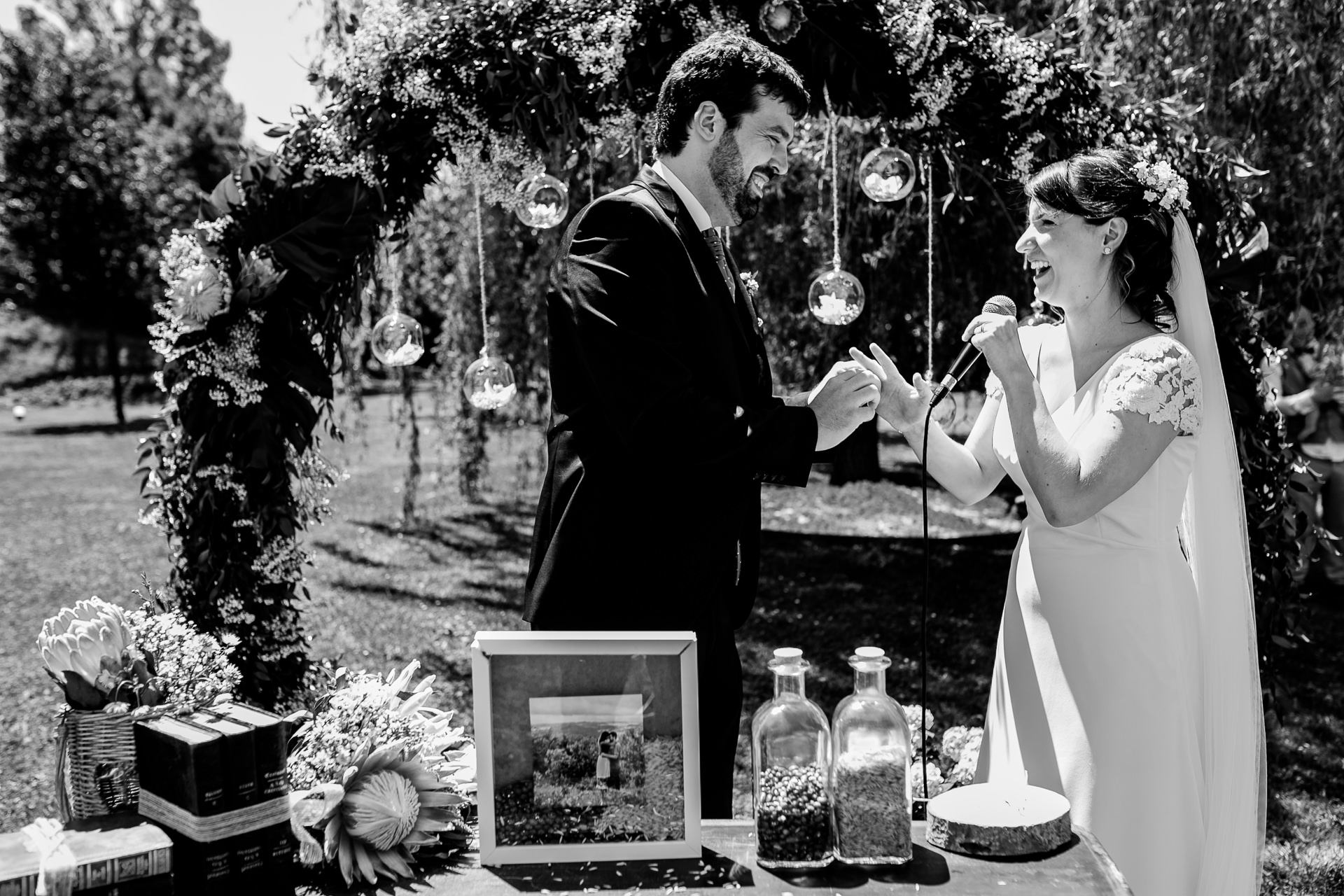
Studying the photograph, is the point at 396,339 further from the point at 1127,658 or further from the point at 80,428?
the point at 80,428

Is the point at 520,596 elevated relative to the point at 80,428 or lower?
lower

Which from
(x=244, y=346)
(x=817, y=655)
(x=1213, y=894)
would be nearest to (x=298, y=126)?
(x=244, y=346)

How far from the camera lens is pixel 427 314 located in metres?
14.6

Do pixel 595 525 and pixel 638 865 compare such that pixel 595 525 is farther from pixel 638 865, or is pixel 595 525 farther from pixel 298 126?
pixel 298 126

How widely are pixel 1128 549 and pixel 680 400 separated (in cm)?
117

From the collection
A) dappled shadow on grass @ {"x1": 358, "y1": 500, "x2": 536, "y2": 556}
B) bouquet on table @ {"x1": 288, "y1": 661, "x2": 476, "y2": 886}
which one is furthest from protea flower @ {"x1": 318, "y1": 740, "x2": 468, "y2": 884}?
dappled shadow on grass @ {"x1": 358, "y1": 500, "x2": 536, "y2": 556}

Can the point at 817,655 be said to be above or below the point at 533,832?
below

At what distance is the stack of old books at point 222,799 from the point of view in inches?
69.9

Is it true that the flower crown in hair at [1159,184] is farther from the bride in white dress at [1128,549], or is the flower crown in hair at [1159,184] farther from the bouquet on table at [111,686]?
the bouquet on table at [111,686]

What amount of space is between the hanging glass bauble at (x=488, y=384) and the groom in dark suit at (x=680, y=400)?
192cm

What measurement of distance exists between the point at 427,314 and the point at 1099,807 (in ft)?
42.2

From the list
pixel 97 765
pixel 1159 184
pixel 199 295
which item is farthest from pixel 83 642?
pixel 1159 184

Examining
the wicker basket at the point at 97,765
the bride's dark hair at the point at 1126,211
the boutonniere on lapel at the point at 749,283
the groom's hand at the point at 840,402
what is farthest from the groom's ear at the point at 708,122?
the wicker basket at the point at 97,765

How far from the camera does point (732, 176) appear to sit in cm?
242
